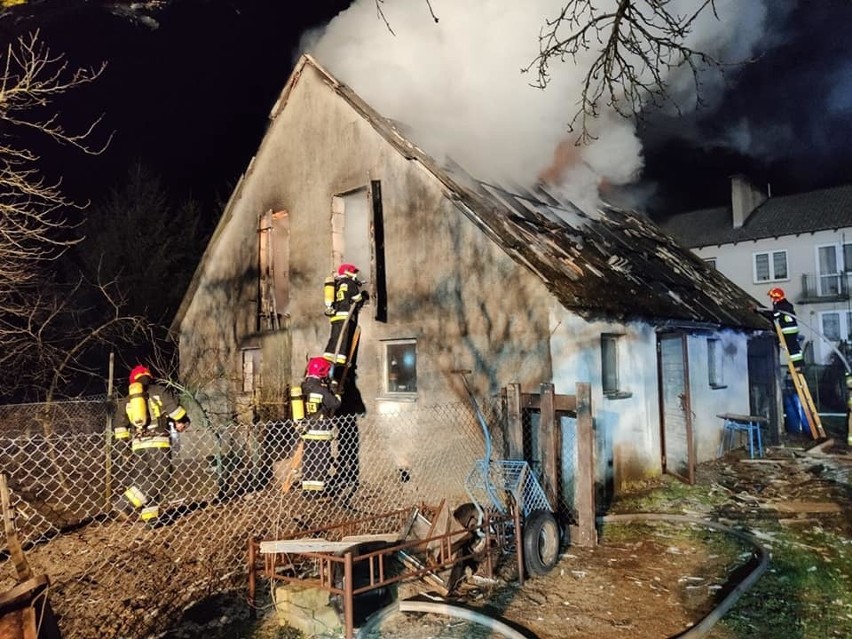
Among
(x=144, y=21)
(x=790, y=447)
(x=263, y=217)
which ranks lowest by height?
(x=790, y=447)

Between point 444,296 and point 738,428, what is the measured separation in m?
6.94

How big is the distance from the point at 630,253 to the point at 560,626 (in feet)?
27.6

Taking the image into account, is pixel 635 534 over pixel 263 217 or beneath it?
beneath

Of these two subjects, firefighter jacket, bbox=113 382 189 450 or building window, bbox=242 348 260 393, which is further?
building window, bbox=242 348 260 393

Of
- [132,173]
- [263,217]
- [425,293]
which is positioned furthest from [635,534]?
[132,173]

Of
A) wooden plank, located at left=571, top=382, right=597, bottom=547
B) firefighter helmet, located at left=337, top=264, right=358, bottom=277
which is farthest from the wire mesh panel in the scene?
firefighter helmet, located at left=337, top=264, right=358, bottom=277

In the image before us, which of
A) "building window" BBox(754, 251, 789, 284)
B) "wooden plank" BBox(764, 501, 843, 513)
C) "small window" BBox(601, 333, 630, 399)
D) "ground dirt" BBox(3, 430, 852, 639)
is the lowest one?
"wooden plank" BBox(764, 501, 843, 513)

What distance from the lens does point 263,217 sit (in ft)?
38.0

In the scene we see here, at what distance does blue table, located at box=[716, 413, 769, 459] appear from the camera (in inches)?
441

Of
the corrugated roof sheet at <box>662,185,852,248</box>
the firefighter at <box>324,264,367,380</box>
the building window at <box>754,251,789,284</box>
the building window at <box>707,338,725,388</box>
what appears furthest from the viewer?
the building window at <box>754,251,789,284</box>

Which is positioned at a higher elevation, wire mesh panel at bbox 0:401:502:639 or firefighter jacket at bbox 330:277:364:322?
firefighter jacket at bbox 330:277:364:322

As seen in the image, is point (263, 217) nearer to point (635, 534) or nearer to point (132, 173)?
point (635, 534)

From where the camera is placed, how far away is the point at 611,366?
29.1ft

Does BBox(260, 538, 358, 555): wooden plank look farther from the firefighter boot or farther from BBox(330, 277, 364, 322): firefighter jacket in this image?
BBox(330, 277, 364, 322): firefighter jacket
